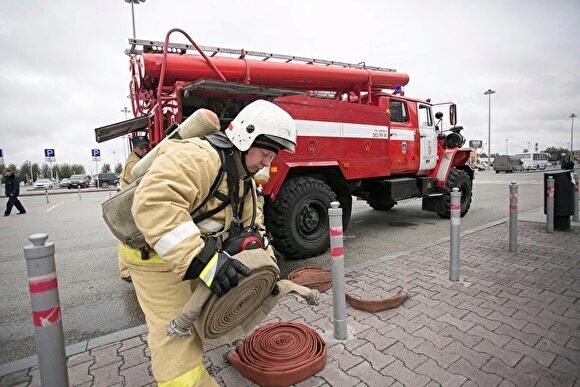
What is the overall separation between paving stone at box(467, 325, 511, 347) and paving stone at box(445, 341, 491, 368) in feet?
0.74

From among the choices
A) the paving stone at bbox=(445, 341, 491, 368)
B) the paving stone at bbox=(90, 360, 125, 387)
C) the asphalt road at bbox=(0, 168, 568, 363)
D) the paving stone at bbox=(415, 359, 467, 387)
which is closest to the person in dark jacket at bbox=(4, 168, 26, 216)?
the asphalt road at bbox=(0, 168, 568, 363)

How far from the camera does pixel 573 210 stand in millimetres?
5680

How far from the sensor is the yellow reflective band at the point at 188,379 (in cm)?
163

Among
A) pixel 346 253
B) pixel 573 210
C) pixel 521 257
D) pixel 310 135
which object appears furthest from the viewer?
pixel 573 210

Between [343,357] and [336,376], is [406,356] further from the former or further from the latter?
[336,376]

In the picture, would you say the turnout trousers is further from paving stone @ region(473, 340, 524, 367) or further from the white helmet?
paving stone @ region(473, 340, 524, 367)

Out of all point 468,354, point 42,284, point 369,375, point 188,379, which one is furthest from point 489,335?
point 42,284

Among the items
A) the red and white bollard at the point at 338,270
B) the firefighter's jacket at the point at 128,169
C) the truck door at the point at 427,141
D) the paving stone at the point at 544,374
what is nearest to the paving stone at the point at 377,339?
the red and white bollard at the point at 338,270

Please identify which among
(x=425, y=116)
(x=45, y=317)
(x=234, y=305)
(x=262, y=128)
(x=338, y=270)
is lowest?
(x=338, y=270)

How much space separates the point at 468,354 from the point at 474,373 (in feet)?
0.72

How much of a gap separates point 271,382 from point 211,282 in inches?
41.3

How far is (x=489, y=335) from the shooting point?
256 centimetres

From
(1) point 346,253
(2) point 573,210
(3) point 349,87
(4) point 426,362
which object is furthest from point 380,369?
(2) point 573,210

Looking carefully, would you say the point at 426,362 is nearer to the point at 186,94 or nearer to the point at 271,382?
the point at 271,382
